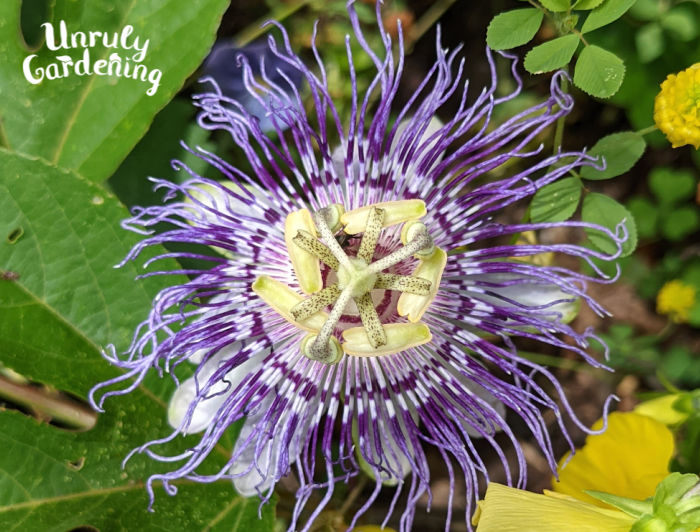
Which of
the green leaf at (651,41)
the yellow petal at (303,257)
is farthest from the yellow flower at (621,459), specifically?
the green leaf at (651,41)

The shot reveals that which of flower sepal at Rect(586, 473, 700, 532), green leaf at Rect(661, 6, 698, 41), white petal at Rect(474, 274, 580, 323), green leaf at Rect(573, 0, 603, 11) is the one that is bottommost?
flower sepal at Rect(586, 473, 700, 532)

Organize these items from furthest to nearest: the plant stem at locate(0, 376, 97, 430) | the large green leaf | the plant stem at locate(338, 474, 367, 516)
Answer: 1. the plant stem at locate(338, 474, 367, 516)
2. the plant stem at locate(0, 376, 97, 430)
3. the large green leaf

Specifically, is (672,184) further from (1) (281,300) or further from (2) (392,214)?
(1) (281,300)

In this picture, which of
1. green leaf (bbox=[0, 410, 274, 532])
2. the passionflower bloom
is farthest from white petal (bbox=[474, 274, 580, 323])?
green leaf (bbox=[0, 410, 274, 532])

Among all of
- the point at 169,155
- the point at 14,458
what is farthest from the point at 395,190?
the point at 14,458

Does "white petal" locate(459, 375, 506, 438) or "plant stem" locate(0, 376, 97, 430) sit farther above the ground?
"white petal" locate(459, 375, 506, 438)

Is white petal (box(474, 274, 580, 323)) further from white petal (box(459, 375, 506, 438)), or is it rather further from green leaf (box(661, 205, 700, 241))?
green leaf (box(661, 205, 700, 241))

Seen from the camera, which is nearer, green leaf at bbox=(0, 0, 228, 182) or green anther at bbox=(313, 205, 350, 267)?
green anther at bbox=(313, 205, 350, 267)
